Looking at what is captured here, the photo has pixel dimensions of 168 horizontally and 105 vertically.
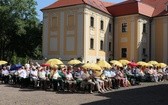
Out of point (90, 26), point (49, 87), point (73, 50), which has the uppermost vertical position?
point (90, 26)

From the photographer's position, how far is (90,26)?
39.5 meters

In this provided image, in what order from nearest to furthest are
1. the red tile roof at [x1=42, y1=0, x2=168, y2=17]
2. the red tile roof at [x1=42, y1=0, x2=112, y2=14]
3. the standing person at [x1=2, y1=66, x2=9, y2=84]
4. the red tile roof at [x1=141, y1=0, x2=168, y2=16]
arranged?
the standing person at [x1=2, y1=66, x2=9, y2=84] → the red tile roof at [x1=42, y1=0, x2=112, y2=14] → the red tile roof at [x1=42, y1=0, x2=168, y2=17] → the red tile roof at [x1=141, y1=0, x2=168, y2=16]

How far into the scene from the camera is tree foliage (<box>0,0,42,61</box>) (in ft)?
150

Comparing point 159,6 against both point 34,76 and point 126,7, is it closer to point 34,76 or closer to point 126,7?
point 126,7

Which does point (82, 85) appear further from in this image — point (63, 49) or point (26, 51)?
point (26, 51)

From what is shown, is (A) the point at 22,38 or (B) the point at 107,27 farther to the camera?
(A) the point at 22,38

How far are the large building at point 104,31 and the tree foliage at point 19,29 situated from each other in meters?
5.68

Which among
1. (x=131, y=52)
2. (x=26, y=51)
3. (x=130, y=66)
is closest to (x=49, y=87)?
(x=130, y=66)

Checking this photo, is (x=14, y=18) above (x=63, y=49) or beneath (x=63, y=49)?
above

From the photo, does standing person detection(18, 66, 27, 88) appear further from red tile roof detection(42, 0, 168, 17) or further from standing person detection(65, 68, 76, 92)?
red tile roof detection(42, 0, 168, 17)

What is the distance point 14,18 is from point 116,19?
12868mm

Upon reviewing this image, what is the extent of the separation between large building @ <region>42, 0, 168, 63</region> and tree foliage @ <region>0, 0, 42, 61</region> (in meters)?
5.68

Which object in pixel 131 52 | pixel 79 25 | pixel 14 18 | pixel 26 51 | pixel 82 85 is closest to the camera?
pixel 82 85

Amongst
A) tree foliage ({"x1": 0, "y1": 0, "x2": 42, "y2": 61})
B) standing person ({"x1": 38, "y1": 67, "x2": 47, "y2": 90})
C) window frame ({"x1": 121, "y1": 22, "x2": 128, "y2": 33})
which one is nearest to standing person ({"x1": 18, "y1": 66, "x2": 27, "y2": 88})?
standing person ({"x1": 38, "y1": 67, "x2": 47, "y2": 90})
